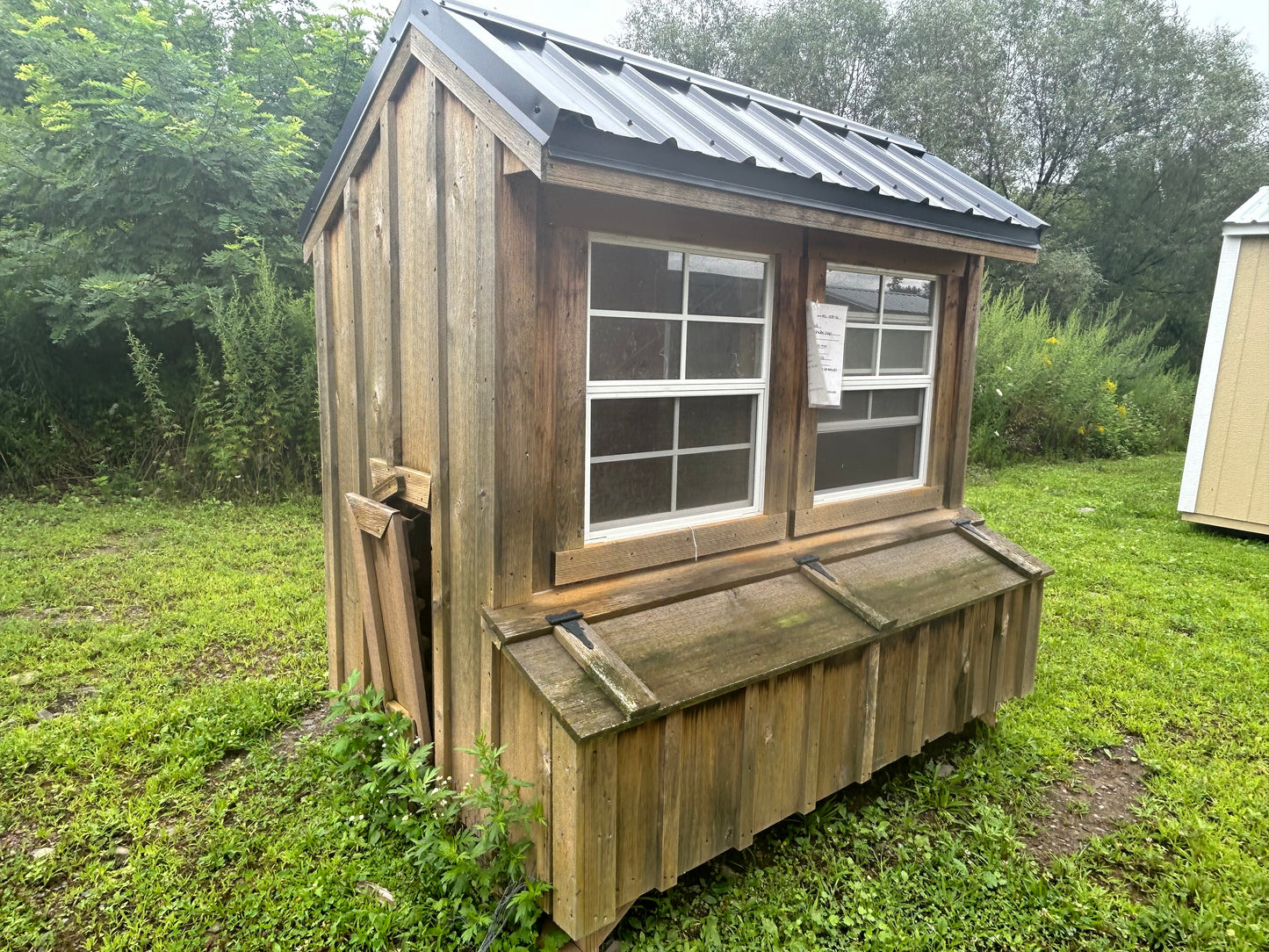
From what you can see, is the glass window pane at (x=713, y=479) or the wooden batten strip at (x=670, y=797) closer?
the wooden batten strip at (x=670, y=797)

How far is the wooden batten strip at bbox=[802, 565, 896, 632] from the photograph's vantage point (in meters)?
2.80

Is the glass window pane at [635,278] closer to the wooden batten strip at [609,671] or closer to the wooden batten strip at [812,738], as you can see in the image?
the wooden batten strip at [609,671]

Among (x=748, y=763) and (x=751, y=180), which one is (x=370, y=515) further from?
(x=751, y=180)

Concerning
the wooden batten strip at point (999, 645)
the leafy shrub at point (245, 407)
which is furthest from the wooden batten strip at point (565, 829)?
the leafy shrub at point (245, 407)

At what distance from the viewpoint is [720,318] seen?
2725 mm

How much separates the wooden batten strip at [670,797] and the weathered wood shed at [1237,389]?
7.28 m

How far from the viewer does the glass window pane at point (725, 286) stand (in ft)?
8.62

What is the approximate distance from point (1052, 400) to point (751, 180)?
10.8m

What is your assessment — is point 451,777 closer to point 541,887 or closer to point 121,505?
point 541,887

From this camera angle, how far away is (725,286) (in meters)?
2.72

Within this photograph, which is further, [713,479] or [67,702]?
[67,702]

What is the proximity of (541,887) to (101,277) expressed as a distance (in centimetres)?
765

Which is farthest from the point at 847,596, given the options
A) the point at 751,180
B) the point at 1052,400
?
the point at 1052,400

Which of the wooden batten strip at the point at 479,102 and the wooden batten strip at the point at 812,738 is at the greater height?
the wooden batten strip at the point at 479,102
